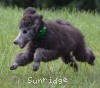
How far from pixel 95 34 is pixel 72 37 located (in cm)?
294

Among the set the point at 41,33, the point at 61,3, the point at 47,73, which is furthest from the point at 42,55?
the point at 61,3

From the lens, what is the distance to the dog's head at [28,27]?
19.9 ft

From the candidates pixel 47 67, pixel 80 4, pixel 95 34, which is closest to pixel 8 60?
pixel 47 67

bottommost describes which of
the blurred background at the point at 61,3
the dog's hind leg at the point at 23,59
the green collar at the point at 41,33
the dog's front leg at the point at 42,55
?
the blurred background at the point at 61,3

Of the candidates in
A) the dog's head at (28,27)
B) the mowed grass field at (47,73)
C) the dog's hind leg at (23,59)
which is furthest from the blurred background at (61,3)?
the dog's head at (28,27)

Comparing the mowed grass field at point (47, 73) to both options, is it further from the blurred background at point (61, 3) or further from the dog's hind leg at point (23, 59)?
the blurred background at point (61, 3)

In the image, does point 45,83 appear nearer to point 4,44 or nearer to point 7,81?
point 7,81

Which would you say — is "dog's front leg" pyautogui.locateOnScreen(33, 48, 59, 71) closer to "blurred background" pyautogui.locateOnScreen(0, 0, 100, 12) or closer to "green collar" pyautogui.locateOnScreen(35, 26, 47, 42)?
"green collar" pyautogui.locateOnScreen(35, 26, 47, 42)

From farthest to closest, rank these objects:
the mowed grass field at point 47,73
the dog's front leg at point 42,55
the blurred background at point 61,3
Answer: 1. the blurred background at point 61,3
2. the dog's front leg at point 42,55
3. the mowed grass field at point 47,73

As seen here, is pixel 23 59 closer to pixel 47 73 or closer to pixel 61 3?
pixel 47 73

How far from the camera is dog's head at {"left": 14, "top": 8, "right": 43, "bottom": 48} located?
19.9 feet

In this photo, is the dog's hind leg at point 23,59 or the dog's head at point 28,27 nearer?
the dog's head at point 28,27

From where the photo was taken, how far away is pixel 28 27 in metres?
6.10

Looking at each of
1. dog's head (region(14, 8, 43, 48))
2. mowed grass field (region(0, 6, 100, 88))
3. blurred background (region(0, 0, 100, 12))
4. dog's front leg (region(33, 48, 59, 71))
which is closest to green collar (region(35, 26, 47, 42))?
dog's head (region(14, 8, 43, 48))
